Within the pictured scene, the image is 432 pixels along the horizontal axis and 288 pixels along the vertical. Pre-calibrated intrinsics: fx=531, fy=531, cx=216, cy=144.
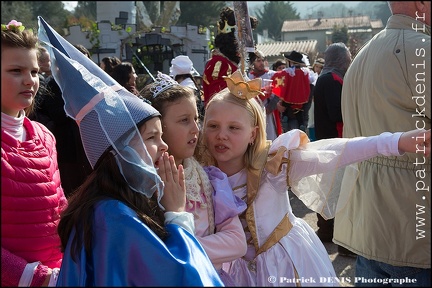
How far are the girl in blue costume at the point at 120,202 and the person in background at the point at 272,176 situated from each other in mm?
587

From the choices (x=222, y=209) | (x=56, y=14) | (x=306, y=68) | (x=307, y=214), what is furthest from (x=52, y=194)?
(x=56, y=14)

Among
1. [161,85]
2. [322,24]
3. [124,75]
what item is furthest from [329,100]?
[322,24]

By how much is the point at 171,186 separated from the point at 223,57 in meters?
3.43

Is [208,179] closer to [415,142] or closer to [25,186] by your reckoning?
[25,186]

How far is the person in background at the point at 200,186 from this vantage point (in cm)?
234

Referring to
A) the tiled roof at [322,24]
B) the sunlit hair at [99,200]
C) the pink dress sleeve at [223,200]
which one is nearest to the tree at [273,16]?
the tiled roof at [322,24]

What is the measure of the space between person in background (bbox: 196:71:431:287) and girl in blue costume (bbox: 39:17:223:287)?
587 mm

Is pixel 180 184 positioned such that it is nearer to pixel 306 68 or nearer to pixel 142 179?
pixel 142 179

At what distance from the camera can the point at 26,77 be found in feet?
7.37

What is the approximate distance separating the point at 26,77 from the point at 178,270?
45.4 inches

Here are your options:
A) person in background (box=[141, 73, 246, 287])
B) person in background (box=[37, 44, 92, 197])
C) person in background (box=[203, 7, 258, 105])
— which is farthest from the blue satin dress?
person in background (box=[203, 7, 258, 105])

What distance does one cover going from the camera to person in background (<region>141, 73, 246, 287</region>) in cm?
234

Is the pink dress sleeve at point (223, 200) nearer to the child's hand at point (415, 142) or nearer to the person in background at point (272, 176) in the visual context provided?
the person in background at point (272, 176)

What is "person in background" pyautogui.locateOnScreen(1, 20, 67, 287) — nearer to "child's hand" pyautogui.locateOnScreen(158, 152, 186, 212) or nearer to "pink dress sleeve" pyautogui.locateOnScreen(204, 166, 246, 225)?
"child's hand" pyautogui.locateOnScreen(158, 152, 186, 212)
